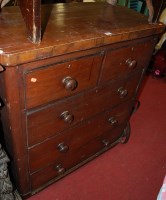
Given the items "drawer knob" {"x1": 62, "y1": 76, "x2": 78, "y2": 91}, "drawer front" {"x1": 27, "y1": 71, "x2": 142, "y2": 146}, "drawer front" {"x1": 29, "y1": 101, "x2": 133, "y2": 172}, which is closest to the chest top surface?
"drawer knob" {"x1": 62, "y1": 76, "x2": 78, "y2": 91}

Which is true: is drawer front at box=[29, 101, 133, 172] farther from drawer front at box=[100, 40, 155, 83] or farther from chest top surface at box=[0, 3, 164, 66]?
chest top surface at box=[0, 3, 164, 66]

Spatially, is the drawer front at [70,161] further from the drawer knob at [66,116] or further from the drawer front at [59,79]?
the drawer front at [59,79]

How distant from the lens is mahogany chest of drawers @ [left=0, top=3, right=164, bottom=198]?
74 cm

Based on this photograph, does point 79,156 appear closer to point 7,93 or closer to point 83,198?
point 83,198

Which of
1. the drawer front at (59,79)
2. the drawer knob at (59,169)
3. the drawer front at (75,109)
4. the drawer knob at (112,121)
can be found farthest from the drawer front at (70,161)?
the drawer front at (59,79)

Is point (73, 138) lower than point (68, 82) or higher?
lower

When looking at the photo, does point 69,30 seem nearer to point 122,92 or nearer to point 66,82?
point 66,82

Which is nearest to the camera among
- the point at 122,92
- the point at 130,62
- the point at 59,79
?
the point at 59,79

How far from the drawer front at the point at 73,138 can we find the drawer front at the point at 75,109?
56 mm

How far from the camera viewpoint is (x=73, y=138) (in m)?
1.19

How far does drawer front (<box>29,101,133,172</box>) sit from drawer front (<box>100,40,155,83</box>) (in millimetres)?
288

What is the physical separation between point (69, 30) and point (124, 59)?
0.36m

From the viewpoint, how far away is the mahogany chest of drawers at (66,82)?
74 centimetres

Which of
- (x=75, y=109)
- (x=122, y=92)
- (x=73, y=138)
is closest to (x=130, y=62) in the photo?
(x=122, y=92)
